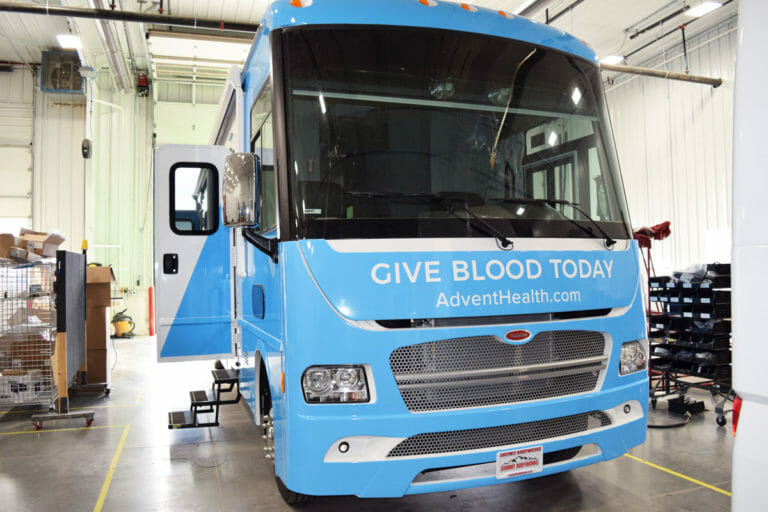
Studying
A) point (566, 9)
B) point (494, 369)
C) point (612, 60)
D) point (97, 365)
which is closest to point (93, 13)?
point (97, 365)

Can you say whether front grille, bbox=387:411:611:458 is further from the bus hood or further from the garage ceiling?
the garage ceiling

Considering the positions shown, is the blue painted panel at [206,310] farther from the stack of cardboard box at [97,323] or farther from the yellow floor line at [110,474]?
the stack of cardboard box at [97,323]

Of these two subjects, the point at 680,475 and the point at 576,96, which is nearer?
the point at 576,96

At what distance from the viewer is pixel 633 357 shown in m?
3.10

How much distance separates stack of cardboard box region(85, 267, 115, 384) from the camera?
23.0 ft

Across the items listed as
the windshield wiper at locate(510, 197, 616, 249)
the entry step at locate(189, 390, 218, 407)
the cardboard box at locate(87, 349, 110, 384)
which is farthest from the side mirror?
the cardboard box at locate(87, 349, 110, 384)

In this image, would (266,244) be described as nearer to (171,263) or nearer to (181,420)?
(171,263)

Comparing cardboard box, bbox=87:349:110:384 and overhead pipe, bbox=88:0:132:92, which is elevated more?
overhead pipe, bbox=88:0:132:92

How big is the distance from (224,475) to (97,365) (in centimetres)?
378

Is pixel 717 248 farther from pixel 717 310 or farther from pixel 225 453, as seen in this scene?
pixel 225 453

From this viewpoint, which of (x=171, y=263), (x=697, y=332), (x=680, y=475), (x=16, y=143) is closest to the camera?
(x=680, y=475)

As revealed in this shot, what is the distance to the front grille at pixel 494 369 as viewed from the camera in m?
2.61

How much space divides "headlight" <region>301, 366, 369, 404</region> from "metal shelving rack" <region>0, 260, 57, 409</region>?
13.6ft

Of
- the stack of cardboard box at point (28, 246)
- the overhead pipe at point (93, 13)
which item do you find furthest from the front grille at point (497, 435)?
the overhead pipe at point (93, 13)
